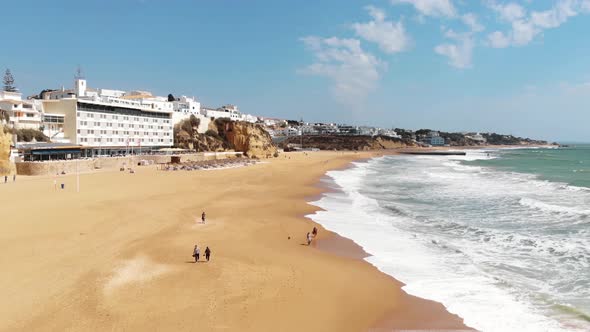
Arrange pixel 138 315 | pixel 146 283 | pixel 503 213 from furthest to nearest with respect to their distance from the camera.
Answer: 1. pixel 503 213
2. pixel 146 283
3. pixel 138 315

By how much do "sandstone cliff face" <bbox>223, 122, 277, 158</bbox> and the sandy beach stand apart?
4843 cm

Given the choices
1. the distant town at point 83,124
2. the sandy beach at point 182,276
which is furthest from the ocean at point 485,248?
the distant town at point 83,124

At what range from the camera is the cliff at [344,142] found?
445 feet

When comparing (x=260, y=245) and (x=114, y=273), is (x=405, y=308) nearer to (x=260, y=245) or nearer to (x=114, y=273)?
(x=260, y=245)

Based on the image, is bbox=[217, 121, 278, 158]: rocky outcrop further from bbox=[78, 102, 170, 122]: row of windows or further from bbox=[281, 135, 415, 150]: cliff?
bbox=[281, 135, 415, 150]: cliff

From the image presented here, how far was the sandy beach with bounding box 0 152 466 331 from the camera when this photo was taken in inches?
359

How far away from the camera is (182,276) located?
11.7 meters

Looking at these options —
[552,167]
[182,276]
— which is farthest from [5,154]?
[552,167]

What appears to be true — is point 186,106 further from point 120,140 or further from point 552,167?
point 552,167

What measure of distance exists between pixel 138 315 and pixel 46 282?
3548mm

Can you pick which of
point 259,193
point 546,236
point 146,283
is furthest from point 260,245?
point 259,193

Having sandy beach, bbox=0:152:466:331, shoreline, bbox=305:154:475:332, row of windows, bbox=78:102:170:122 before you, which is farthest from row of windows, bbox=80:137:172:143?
shoreline, bbox=305:154:475:332

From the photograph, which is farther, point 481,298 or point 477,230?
point 477,230

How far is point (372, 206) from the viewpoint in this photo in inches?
961
